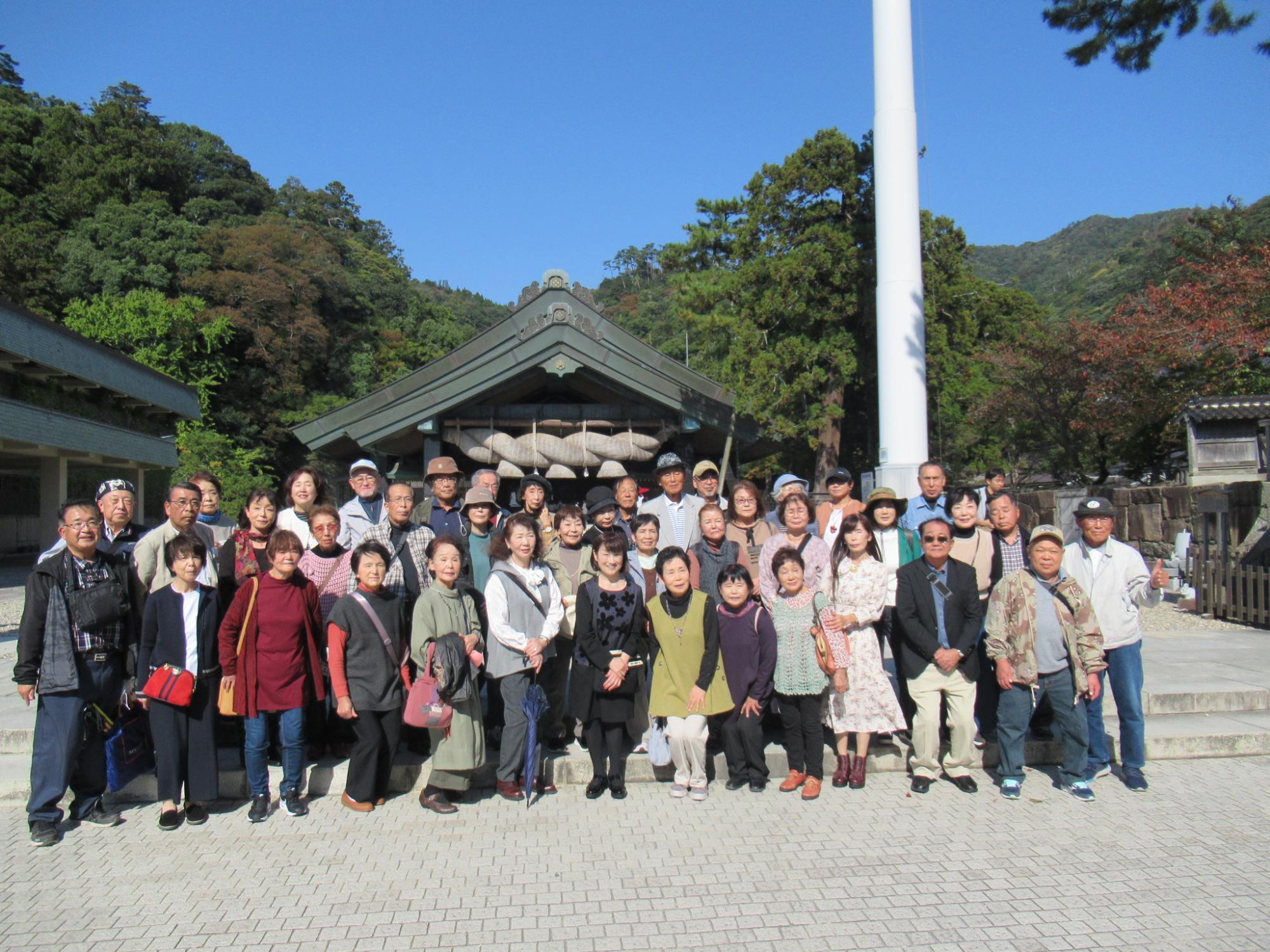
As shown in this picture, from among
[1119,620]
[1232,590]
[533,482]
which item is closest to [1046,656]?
[1119,620]

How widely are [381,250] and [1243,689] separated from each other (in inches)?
3373

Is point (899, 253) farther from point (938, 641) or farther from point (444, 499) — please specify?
point (444, 499)

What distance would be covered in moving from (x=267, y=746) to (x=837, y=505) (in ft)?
13.7

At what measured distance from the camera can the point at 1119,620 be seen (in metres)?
5.08

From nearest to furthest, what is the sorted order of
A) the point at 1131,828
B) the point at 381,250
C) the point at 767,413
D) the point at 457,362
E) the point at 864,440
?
1. the point at 1131,828
2. the point at 457,362
3. the point at 767,413
4. the point at 864,440
5. the point at 381,250

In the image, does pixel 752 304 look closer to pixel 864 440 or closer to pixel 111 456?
pixel 864 440

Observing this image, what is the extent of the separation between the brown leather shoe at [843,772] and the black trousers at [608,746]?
4.59ft

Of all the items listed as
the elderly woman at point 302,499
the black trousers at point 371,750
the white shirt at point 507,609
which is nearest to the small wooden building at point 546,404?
the elderly woman at point 302,499

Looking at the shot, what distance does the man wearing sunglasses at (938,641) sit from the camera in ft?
16.2

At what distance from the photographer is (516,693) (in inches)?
192

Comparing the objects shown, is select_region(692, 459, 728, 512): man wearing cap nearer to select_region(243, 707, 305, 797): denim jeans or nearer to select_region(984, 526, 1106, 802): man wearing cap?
select_region(984, 526, 1106, 802): man wearing cap

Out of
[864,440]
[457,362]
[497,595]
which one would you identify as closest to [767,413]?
[864,440]

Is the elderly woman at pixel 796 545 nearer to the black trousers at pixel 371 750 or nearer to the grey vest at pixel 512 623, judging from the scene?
the grey vest at pixel 512 623

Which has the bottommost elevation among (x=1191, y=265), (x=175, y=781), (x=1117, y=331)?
(x=175, y=781)
